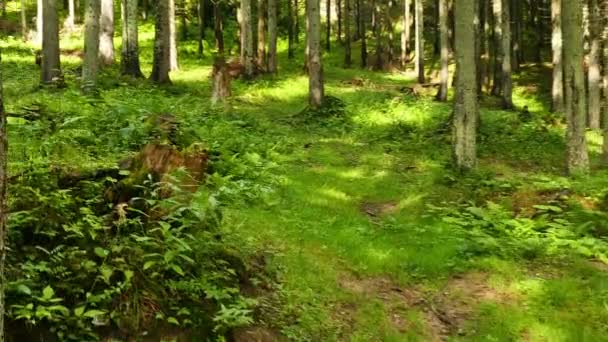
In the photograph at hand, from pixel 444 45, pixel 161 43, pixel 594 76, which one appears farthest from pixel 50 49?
pixel 594 76

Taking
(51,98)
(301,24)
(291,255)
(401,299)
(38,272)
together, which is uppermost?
(301,24)

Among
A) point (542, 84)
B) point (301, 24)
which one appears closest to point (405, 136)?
point (542, 84)

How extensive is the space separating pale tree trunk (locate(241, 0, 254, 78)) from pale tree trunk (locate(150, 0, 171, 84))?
4.73 m

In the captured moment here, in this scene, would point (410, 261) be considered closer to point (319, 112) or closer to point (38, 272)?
point (38, 272)

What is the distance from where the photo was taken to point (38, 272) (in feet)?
15.4

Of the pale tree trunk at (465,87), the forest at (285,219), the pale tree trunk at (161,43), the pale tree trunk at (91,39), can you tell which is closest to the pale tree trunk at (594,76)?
the forest at (285,219)

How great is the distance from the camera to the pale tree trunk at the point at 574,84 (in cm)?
1267

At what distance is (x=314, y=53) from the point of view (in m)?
19.1

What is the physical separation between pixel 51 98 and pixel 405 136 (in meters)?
10.1

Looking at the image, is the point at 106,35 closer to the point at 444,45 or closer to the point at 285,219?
the point at 444,45

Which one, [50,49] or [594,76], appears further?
[594,76]

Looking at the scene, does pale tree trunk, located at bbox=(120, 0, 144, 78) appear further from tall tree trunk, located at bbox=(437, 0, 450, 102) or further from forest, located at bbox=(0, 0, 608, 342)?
tall tree trunk, located at bbox=(437, 0, 450, 102)

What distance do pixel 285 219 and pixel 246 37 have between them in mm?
16577

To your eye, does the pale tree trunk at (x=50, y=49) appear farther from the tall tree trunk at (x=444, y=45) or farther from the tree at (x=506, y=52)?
the tree at (x=506, y=52)
